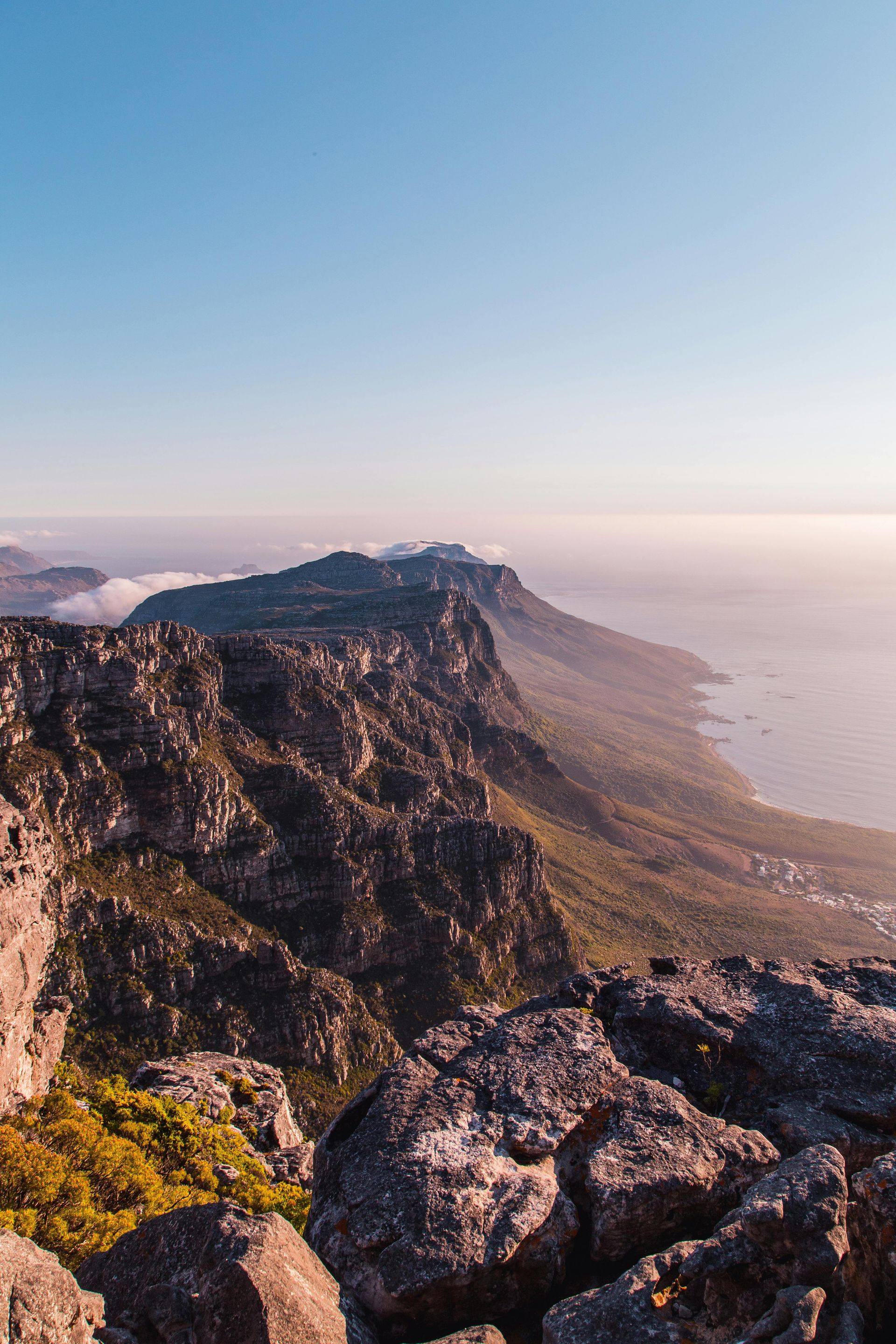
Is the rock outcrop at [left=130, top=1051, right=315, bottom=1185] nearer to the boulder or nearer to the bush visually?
the boulder

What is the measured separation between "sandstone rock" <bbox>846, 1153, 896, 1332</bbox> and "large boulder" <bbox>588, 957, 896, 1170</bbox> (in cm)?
465

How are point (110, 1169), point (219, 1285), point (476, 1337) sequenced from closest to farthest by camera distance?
point (219, 1285)
point (476, 1337)
point (110, 1169)

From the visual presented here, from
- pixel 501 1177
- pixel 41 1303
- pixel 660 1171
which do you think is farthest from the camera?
pixel 501 1177

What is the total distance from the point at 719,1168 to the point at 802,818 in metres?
204

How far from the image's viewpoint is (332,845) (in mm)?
82875

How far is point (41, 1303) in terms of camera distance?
13.0 metres

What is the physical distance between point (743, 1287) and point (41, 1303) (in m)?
15.4

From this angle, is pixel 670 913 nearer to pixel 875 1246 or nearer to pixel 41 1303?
pixel 875 1246

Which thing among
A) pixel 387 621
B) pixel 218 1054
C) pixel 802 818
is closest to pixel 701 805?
pixel 802 818

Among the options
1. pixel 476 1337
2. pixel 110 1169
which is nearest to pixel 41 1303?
pixel 476 1337

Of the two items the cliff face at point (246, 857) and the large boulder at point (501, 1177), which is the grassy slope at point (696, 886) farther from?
the large boulder at point (501, 1177)

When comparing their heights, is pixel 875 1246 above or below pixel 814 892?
above

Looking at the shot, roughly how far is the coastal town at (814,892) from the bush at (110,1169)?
469 feet

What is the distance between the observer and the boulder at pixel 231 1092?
43.0 metres
